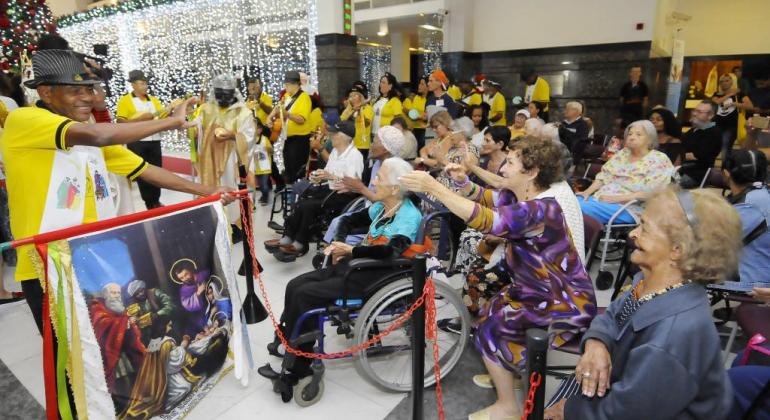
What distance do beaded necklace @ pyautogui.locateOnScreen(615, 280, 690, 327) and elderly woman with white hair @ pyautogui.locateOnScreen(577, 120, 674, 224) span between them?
1.94 metres

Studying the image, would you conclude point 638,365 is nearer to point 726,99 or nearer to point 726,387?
point 726,387

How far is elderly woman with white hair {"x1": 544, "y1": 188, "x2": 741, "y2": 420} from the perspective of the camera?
1081 mm

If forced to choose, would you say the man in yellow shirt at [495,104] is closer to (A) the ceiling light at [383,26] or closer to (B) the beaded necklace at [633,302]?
(A) the ceiling light at [383,26]

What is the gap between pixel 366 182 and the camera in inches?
163

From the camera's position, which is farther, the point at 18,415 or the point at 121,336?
the point at 18,415

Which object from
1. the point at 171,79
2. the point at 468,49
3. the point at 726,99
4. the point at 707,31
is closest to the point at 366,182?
the point at 726,99

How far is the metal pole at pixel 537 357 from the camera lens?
1.12 meters

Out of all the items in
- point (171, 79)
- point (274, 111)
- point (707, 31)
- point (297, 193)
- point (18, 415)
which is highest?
point (707, 31)

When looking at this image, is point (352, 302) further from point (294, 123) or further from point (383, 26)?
point (383, 26)

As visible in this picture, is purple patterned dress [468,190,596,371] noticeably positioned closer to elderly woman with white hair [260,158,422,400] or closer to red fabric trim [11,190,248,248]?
elderly woman with white hair [260,158,422,400]

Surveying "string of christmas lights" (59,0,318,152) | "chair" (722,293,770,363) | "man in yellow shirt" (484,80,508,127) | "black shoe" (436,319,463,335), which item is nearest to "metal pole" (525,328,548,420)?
"chair" (722,293,770,363)

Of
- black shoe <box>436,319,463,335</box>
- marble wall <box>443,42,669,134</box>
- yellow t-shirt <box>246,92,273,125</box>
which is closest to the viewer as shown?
black shoe <box>436,319,463,335</box>

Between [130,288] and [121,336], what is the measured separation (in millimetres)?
156

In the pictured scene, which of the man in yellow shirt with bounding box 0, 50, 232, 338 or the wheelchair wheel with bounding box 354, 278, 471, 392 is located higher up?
the man in yellow shirt with bounding box 0, 50, 232, 338
